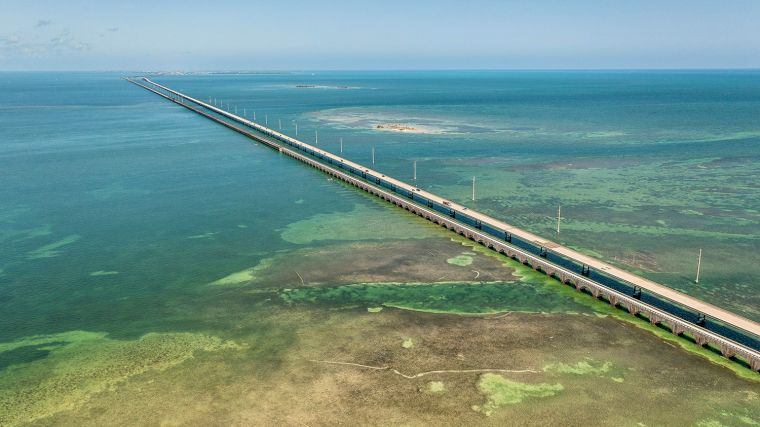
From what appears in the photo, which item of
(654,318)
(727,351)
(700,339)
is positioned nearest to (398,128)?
(654,318)

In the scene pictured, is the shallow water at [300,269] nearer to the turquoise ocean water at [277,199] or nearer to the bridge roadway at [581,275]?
the turquoise ocean water at [277,199]

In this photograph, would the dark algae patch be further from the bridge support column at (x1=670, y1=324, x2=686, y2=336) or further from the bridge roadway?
the bridge support column at (x1=670, y1=324, x2=686, y2=336)

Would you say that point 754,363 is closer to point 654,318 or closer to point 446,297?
point 654,318

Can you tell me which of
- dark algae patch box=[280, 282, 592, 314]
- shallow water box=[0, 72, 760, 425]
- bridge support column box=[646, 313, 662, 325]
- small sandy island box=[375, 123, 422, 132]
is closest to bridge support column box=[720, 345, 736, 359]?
shallow water box=[0, 72, 760, 425]

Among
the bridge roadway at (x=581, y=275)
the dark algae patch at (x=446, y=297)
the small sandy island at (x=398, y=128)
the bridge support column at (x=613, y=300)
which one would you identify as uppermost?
the small sandy island at (x=398, y=128)

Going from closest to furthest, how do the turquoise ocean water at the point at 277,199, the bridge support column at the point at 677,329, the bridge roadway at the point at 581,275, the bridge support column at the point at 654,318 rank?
the bridge roadway at the point at 581,275 → the bridge support column at the point at 677,329 → the bridge support column at the point at 654,318 → the turquoise ocean water at the point at 277,199

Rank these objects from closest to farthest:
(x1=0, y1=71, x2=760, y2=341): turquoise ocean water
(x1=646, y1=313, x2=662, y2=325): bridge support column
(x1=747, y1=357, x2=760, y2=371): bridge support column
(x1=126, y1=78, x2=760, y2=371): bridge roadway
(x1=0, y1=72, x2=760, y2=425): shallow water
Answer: (x1=0, y1=72, x2=760, y2=425): shallow water
(x1=747, y1=357, x2=760, y2=371): bridge support column
(x1=126, y1=78, x2=760, y2=371): bridge roadway
(x1=646, y1=313, x2=662, y2=325): bridge support column
(x1=0, y1=71, x2=760, y2=341): turquoise ocean water

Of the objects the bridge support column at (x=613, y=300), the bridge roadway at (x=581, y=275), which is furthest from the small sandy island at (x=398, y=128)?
the bridge support column at (x=613, y=300)
